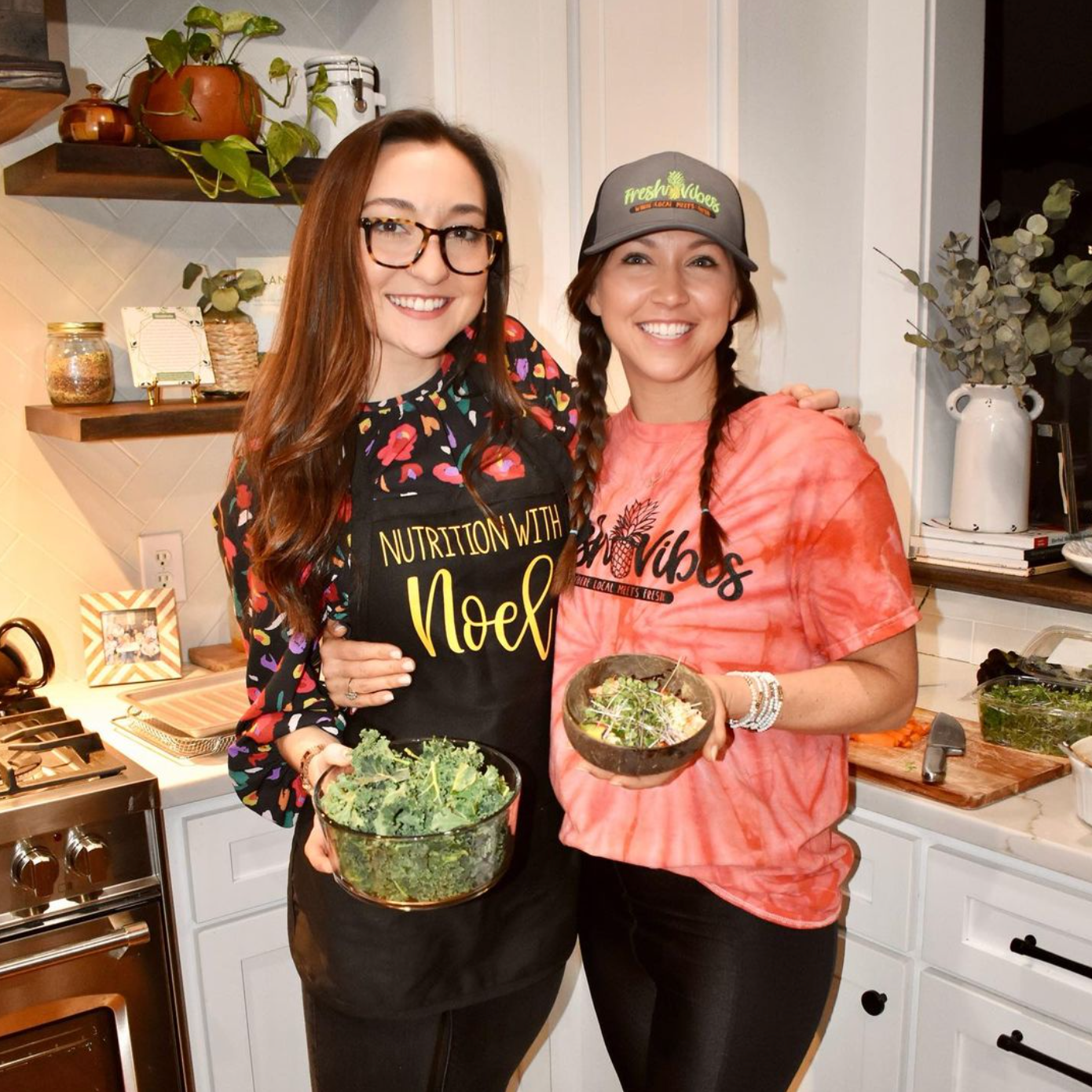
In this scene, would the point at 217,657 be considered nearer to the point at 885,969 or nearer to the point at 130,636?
the point at 130,636

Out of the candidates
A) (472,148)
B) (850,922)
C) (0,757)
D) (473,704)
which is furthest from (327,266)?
(850,922)

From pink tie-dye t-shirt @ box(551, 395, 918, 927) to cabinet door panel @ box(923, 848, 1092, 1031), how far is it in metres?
0.39

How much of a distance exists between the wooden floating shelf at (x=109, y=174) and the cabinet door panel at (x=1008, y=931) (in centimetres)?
152

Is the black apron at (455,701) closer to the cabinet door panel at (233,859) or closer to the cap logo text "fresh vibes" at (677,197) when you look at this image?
the cap logo text "fresh vibes" at (677,197)

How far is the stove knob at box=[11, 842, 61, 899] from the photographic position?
163 centimetres

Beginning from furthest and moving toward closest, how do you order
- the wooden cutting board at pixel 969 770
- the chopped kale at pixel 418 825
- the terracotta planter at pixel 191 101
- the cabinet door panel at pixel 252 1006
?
the terracotta planter at pixel 191 101 → the cabinet door panel at pixel 252 1006 → the wooden cutting board at pixel 969 770 → the chopped kale at pixel 418 825

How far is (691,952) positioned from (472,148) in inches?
38.9

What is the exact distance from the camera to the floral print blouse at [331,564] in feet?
4.47

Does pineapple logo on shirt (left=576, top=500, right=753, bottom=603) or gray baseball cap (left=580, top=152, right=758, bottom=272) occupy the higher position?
gray baseball cap (left=580, top=152, right=758, bottom=272)

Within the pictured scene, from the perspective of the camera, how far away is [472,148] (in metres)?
1.39

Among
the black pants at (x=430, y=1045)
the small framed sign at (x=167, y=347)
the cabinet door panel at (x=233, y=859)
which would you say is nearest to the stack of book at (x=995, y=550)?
A: the black pants at (x=430, y=1045)

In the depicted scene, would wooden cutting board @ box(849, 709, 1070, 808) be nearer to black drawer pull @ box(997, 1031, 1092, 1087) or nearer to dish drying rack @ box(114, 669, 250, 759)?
black drawer pull @ box(997, 1031, 1092, 1087)

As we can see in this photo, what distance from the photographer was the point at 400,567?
132cm

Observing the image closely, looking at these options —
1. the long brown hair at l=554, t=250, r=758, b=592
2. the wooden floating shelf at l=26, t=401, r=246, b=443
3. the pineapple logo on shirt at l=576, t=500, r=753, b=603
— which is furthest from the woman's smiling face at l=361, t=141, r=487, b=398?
the wooden floating shelf at l=26, t=401, r=246, b=443
